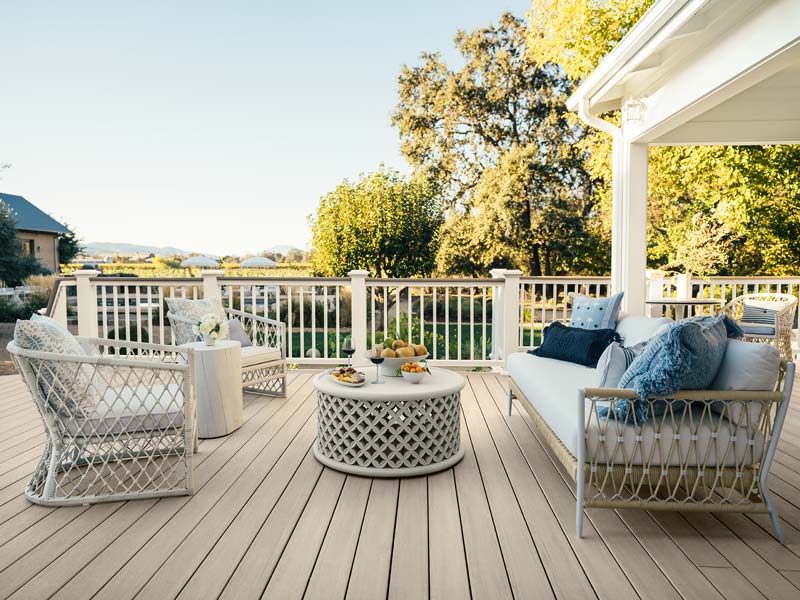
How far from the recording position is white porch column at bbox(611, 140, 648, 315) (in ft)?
17.2

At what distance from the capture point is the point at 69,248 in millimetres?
17406

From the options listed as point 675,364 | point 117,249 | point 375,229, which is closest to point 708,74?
point 675,364

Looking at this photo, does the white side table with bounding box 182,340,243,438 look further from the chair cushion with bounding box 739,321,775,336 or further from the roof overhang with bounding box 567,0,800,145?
the chair cushion with bounding box 739,321,775,336

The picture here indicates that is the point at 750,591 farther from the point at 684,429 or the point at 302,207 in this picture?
the point at 302,207

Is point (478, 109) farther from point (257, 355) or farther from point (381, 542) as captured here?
point (381, 542)

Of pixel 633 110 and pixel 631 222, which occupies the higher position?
pixel 633 110

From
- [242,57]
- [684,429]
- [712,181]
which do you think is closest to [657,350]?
[684,429]

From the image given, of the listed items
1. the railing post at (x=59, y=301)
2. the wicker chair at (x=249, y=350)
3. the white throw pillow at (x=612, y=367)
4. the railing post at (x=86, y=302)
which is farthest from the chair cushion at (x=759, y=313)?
the railing post at (x=59, y=301)

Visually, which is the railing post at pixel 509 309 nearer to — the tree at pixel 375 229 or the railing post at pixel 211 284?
the railing post at pixel 211 284

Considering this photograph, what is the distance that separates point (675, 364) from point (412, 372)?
1404 mm

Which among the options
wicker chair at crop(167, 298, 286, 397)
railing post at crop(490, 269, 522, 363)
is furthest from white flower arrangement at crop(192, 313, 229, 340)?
railing post at crop(490, 269, 522, 363)

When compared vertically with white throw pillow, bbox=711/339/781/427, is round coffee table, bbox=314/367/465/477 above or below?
below

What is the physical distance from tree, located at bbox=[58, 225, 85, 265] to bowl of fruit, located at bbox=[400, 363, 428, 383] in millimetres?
16984

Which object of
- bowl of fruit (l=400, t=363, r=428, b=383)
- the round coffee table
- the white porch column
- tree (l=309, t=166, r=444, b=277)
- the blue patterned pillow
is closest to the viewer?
the blue patterned pillow
